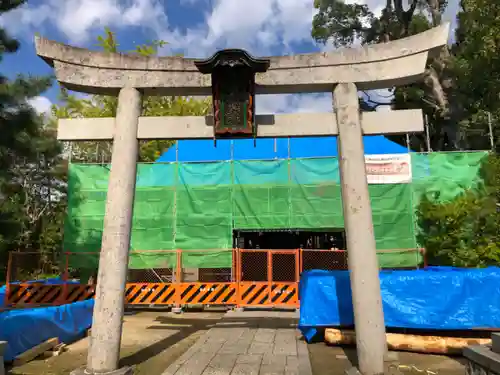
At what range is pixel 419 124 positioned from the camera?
6227mm

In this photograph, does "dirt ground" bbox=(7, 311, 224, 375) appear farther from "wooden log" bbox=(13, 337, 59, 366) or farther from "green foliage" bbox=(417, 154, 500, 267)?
"green foliage" bbox=(417, 154, 500, 267)

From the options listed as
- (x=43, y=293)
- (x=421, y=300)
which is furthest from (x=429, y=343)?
(x=43, y=293)

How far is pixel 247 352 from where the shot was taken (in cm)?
717

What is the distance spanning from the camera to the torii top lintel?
6.37m

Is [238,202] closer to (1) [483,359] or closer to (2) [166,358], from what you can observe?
(2) [166,358]

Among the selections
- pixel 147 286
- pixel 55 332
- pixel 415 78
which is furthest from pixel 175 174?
pixel 415 78

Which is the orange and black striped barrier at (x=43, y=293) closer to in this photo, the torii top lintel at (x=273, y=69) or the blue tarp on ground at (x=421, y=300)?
the blue tarp on ground at (x=421, y=300)

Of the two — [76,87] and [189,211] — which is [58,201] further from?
[76,87]

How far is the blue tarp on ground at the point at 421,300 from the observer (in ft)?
23.2

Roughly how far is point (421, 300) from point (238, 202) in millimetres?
8200

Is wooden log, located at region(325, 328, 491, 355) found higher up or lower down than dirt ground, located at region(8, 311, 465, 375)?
higher up

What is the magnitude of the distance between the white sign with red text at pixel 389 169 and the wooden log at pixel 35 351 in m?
11.1

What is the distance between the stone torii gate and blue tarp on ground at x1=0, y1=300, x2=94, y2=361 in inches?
90.4

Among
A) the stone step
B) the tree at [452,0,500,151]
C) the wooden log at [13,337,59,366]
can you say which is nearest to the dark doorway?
the wooden log at [13,337,59,366]
